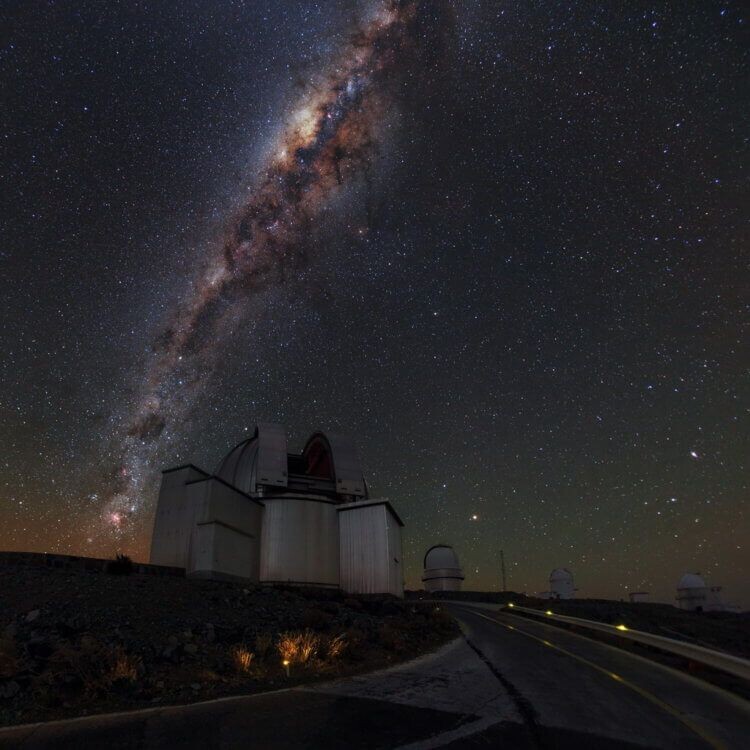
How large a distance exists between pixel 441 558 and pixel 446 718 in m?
49.9

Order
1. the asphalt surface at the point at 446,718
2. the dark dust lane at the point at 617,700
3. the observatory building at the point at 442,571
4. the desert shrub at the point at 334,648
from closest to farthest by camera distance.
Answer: the asphalt surface at the point at 446,718 → the dark dust lane at the point at 617,700 → the desert shrub at the point at 334,648 → the observatory building at the point at 442,571

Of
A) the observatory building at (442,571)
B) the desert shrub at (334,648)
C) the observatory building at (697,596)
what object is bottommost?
the observatory building at (697,596)

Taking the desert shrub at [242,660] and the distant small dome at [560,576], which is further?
the distant small dome at [560,576]

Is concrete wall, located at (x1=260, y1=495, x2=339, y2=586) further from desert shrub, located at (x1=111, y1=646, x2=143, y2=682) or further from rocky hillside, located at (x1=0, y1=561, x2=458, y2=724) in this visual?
desert shrub, located at (x1=111, y1=646, x2=143, y2=682)

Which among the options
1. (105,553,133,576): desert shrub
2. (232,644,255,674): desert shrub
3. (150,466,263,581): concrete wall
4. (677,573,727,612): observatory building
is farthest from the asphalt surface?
(677,573,727,612): observatory building

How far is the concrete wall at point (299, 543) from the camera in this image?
2302 centimetres

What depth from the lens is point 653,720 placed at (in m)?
5.75

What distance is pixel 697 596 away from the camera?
5219 centimetres

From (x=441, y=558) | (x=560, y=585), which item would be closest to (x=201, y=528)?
(x=441, y=558)

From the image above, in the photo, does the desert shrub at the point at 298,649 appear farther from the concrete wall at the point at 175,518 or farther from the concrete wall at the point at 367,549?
the concrete wall at the point at 367,549

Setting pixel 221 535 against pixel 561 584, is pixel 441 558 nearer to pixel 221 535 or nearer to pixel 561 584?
pixel 561 584

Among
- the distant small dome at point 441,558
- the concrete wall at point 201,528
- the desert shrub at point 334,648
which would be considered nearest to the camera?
the desert shrub at point 334,648

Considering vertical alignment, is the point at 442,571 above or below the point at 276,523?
below

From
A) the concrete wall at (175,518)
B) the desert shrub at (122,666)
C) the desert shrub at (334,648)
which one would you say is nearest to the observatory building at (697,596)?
the concrete wall at (175,518)
